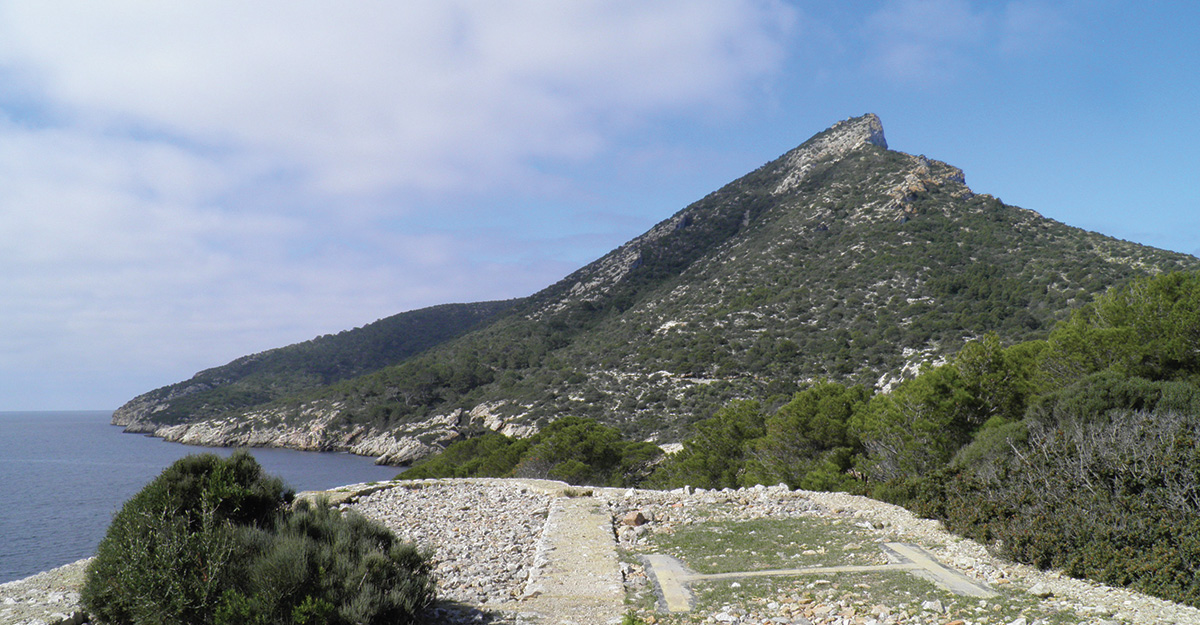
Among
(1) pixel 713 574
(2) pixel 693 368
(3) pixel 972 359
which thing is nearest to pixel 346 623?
(1) pixel 713 574

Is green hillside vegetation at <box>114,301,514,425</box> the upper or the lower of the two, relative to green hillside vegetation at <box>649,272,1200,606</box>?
upper

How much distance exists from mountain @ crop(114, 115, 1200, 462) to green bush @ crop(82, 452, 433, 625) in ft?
93.4

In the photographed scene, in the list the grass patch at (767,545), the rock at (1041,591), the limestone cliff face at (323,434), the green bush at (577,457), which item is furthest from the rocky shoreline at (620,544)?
the limestone cliff face at (323,434)

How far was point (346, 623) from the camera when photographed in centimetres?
545

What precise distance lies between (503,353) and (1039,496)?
56.6 meters

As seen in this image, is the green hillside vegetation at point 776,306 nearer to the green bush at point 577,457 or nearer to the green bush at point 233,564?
the green bush at point 577,457

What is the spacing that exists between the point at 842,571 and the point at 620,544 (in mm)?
3623

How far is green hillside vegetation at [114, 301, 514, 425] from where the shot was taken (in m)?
86.9

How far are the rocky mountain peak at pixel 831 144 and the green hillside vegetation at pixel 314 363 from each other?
42.3m

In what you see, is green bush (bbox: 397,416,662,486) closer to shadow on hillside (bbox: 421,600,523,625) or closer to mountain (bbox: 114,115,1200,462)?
mountain (bbox: 114,115,1200,462)

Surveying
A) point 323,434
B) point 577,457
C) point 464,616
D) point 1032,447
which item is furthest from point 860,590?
point 323,434

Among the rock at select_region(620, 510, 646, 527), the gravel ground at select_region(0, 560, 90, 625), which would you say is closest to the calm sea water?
the gravel ground at select_region(0, 560, 90, 625)

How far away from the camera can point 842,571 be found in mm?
7930

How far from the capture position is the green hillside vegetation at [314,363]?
8688cm
